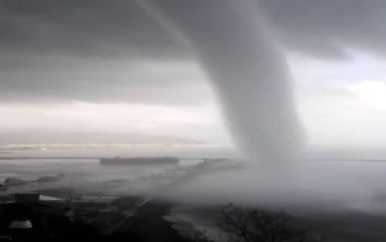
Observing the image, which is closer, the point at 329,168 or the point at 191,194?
the point at 191,194

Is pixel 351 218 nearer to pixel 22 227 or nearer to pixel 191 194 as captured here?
pixel 191 194

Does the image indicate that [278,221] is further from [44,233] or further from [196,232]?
[44,233]

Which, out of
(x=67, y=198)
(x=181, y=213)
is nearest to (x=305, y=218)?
(x=181, y=213)

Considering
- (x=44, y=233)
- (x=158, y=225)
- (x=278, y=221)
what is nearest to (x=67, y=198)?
(x=44, y=233)

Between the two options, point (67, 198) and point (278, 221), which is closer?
point (278, 221)

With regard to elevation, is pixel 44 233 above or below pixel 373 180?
below

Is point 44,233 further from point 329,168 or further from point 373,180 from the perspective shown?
point 373,180

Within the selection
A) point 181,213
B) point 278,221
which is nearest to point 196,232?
point 181,213

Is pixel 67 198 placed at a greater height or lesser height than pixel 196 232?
greater
